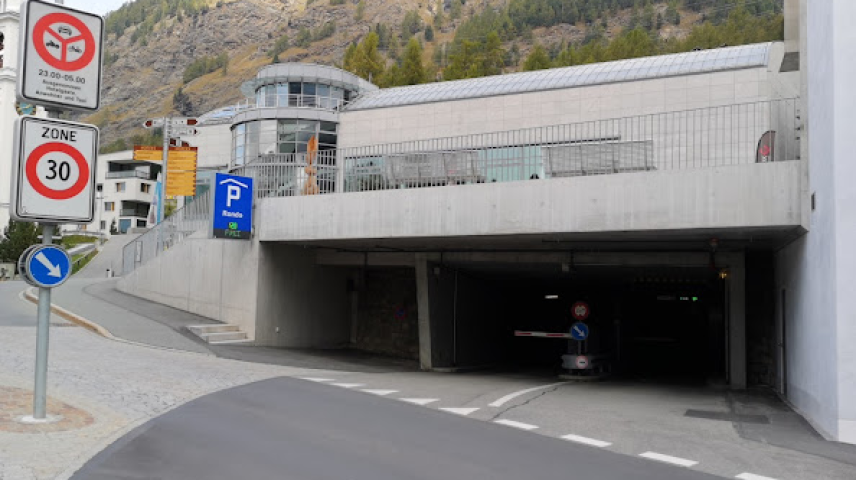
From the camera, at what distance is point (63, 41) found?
8469 mm

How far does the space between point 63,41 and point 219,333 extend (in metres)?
12.0

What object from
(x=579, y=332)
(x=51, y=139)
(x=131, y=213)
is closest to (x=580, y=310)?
(x=579, y=332)

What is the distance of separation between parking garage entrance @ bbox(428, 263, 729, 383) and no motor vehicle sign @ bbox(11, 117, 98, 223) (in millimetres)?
12974

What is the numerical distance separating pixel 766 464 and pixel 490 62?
93.0 meters

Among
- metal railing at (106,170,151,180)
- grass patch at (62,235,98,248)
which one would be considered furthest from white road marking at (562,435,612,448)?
metal railing at (106,170,151,180)

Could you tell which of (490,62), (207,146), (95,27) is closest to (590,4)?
(490,62)

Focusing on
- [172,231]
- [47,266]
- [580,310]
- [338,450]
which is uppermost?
[172,231]

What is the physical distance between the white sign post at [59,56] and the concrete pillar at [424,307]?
13.2m

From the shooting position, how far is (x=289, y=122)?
4312cm

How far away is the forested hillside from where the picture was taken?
91.1 metres

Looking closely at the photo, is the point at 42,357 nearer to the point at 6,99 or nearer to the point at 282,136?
the point at 282,136

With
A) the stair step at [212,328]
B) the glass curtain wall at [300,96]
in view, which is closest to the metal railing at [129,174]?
the glass curtain wall at [300,96]

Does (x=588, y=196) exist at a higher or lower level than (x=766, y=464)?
higher

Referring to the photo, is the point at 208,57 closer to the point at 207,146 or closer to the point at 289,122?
the point at 207,146
